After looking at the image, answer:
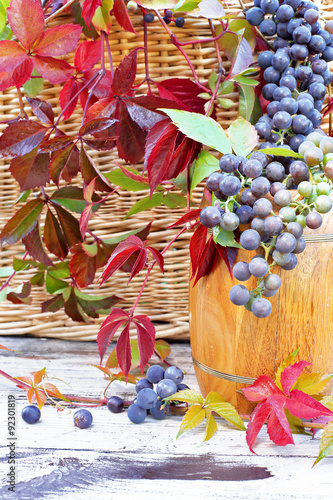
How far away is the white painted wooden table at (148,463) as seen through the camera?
420 mm

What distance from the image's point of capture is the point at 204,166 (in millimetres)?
497

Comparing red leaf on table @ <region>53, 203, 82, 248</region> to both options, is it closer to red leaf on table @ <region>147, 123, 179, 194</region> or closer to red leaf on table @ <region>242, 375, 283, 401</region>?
red leaf on table @ <region>147, 123, 179, 194</region>

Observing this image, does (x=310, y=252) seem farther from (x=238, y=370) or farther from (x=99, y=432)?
(x=99, y=432)

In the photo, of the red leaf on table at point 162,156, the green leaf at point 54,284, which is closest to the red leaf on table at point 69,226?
the green leaf at point 54,284

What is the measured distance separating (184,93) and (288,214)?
10.4 inches

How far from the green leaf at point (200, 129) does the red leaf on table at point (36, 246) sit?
29 cm

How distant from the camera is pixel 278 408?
46cm

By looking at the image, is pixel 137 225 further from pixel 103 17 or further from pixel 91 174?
Answer: pixel 103 17

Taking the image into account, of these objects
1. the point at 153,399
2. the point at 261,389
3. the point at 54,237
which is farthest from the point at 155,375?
the point at 54,237

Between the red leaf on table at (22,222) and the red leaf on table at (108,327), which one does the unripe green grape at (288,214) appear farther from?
the red leaf on table at (22,222)

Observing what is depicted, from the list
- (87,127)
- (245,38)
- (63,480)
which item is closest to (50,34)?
(87,127)

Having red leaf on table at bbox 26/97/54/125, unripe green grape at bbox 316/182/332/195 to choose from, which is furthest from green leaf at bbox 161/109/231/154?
red leaf on table at bbox 26/97/54/125

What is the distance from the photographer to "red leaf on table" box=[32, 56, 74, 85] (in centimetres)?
53

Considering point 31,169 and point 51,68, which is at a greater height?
point 51,68
